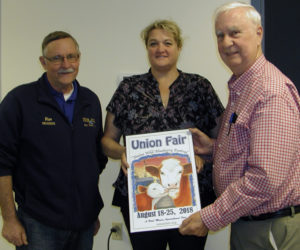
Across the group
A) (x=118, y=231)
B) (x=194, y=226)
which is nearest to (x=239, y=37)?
(x=194, y=226)

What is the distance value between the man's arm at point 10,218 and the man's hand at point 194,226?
0.85m

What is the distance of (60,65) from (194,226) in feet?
3.59

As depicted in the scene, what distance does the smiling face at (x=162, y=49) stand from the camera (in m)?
1.87

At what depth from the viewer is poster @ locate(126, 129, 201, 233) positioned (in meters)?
1.60

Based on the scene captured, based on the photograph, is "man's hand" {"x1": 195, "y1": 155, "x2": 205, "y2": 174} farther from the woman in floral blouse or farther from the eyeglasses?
the eyeglasses

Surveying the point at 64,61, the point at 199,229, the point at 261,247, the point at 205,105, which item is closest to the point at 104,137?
the point at 64,61

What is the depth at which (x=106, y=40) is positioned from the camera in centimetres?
261

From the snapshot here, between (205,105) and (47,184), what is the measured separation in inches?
38.3

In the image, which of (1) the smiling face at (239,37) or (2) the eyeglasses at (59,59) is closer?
(1) the smiling face at (239,37)

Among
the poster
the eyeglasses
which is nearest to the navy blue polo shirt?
the eyeglasses

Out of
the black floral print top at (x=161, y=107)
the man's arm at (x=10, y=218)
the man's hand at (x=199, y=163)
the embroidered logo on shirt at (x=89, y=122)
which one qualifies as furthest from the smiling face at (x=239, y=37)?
the man's arm at (x=10, y=218)

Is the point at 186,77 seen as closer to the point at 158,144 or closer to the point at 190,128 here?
the point at 190,128

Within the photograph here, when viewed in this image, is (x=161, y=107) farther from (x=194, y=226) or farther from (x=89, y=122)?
(x=194, y=226)

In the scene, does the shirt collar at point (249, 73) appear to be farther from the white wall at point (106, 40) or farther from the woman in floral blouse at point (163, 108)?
Answer: the white wall at point (106, 40)
